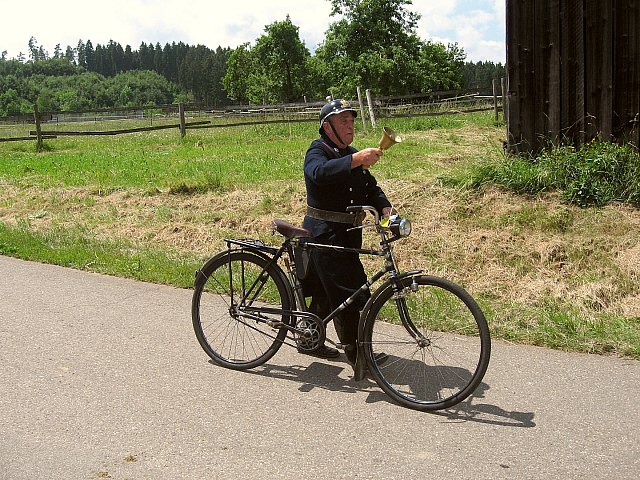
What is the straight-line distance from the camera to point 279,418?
4480 mm

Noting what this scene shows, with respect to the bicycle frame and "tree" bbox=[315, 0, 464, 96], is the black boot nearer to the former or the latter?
the bicycle frame

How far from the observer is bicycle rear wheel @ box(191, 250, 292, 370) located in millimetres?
5379

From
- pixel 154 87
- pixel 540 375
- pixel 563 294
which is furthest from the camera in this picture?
pixel 154 87

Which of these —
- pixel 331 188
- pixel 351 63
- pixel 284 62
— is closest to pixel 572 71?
pixel 331 188

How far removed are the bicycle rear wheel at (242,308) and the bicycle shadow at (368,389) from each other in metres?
0.20

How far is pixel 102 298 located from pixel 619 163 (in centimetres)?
617

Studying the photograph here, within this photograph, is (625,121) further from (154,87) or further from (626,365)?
(154,87)

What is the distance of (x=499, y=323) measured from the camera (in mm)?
6125

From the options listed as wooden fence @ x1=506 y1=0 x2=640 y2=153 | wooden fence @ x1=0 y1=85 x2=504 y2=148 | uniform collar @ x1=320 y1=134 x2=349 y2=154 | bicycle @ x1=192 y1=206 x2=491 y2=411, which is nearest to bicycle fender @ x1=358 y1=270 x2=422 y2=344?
bicycle @ x1=192 y1=206 x2=491 y2=411

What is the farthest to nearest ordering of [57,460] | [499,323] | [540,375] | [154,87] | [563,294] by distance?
[154,87]
[563,294]
[499,323]
[540,375]
[57,460]

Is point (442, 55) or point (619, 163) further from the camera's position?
point (442, 55)

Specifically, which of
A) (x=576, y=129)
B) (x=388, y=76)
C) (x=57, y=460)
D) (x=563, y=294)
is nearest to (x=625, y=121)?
(x=576, y=129)

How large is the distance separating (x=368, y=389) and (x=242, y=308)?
1.18 metres

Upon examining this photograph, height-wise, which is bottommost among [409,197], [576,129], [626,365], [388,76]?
[626,365]
